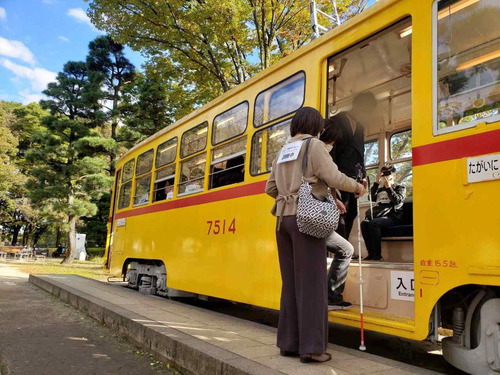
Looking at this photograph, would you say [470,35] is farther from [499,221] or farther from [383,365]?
[383,365]

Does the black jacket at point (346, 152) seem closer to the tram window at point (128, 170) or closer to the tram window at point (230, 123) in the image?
the tram window at point (230, 123)

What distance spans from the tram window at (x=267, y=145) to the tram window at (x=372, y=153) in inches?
84.0

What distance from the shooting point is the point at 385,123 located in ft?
19.8

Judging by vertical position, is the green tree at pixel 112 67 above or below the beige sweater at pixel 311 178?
above

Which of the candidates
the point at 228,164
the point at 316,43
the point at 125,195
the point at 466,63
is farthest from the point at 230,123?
the point at 125,195

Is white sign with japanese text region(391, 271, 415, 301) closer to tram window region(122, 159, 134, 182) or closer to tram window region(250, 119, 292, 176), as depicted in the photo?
tram window region(250, 119, 292, 176)

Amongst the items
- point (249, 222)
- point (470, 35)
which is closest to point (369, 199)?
point (249, 222)

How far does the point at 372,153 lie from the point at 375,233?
2074 millimetres

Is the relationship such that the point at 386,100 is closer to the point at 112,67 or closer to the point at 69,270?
the point at 69,270

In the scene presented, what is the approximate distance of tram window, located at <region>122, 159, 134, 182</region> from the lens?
9.14m

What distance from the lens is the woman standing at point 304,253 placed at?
2.96 meters

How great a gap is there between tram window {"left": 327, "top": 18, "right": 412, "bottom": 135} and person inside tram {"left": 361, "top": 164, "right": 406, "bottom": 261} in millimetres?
849

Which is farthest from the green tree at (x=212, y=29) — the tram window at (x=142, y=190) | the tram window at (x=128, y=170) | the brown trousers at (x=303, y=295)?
the brown trousers at (x=303, y=295)

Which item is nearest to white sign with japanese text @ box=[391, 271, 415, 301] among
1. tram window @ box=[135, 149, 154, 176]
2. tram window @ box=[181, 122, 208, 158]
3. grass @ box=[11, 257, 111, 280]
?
tram window @ box=[181, 122, 208, 158]
